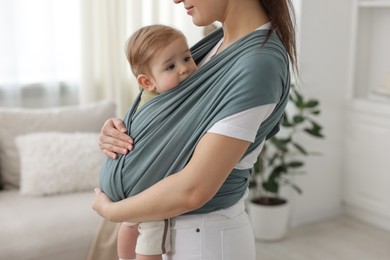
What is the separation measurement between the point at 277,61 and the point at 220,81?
117mm

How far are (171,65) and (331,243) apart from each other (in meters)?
2.51

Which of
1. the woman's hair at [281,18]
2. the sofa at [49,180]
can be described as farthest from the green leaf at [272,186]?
the woman's hair at [281,18]

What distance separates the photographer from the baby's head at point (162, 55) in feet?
4.23

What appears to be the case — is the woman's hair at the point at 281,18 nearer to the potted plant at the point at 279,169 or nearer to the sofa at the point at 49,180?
the sofa at the point at 49,180

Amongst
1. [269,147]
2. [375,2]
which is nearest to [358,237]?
[269,147]

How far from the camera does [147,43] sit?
4.31 feet

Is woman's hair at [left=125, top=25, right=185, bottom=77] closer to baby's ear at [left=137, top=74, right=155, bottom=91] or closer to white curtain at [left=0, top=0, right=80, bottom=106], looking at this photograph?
baby's ear at [left=137, top=74, right=155, bottom=91]

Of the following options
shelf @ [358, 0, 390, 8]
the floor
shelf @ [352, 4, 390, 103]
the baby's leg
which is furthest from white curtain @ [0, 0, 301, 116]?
the baby's leg

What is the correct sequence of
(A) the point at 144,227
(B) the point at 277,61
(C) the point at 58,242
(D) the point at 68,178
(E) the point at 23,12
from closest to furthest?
(B) the point at 277,61 < (A) the point at 144,227 < (C) the point at 58,242 < (D) the point at 68,178 < (E) the point at 23,12

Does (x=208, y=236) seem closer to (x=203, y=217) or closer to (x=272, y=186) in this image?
(x=203, y=217)

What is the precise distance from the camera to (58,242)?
2.49 metres

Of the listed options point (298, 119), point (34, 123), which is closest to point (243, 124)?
point (34, 123)

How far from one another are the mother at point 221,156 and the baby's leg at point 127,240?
0.45ft

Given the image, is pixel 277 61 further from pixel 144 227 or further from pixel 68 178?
pixel 68 178
